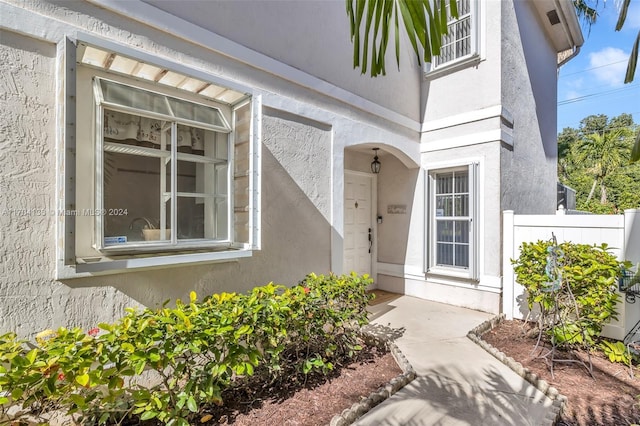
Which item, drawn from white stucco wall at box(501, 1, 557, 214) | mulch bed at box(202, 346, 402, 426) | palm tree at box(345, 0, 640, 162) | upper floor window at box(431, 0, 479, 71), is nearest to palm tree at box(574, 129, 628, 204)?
white stucco wall at box(501, 1, 557, 214)

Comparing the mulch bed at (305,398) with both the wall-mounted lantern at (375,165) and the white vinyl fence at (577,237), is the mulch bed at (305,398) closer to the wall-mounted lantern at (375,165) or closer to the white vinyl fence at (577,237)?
the white vinyl fence at (577,237)

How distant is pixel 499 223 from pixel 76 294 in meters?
6.44

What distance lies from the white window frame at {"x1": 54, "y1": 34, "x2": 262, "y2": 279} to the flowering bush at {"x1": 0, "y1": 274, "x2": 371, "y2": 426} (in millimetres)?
490

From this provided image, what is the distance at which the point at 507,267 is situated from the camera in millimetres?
5809

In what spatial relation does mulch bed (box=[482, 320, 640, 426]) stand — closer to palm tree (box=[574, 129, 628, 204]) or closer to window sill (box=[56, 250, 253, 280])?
window sill (box=[56, 250, 253, 280])

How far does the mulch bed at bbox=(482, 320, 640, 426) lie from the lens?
3.00 metres

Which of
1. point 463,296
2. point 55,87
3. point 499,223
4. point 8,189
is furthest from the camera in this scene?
point 463,296

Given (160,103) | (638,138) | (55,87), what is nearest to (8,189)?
(55,87)

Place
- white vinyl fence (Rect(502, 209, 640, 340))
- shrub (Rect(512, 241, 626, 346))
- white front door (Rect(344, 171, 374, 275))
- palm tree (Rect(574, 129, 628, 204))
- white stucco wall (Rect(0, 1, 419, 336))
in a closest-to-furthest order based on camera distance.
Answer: white stucco wall (Rect(0, 1, 419, 336)) → shrub (Rect(512, 241, 626, 346)) → white vinyl fence (Rect(502, 209, 640, 340)) → white front door (Rect(344, 171, 374, 275)) → palm tree (Rect(574, 129, 628, 204))

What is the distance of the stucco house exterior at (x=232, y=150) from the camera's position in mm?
2758

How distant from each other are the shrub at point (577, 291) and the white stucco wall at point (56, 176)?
3.21 metres

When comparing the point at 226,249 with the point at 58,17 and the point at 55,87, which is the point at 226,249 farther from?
the point at 58,17

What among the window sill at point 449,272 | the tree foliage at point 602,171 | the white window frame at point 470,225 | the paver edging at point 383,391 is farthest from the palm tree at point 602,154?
the paver edging at point 383,391

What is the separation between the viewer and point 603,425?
2877mm
